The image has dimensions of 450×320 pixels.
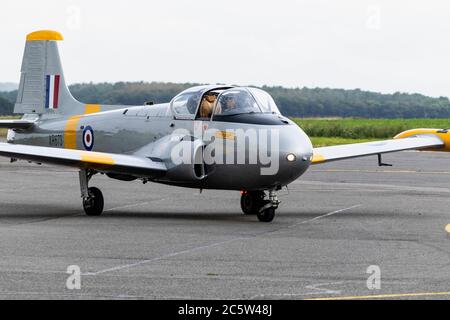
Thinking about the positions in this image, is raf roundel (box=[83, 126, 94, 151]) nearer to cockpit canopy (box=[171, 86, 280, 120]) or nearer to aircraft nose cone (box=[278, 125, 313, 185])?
cockpit canopy (box=[171, 86, 280, 120])

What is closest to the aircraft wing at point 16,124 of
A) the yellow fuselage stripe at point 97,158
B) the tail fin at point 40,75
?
the tail fin at point 40,75

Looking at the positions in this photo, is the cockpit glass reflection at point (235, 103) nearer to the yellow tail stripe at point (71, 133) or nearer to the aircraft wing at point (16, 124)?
the yellow tail stripe at point (71, 133)

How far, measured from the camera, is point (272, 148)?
58.2 ft

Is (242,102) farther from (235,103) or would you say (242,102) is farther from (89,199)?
(89,199)

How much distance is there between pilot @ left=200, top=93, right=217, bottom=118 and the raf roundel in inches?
146

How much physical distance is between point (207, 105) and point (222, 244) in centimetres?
452

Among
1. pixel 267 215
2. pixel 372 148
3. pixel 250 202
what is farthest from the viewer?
pixel 372 148

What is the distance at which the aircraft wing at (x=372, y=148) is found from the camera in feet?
69.1

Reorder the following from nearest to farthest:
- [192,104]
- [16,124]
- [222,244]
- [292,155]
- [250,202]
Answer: [222,244] → [292,155] → [192,104] → [250,202] → [16,124]

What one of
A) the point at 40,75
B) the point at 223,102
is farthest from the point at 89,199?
the point at 40,75

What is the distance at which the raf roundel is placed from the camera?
22.1 m

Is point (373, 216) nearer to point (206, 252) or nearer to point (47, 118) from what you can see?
point (206, 252)

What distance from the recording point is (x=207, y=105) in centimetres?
1919
